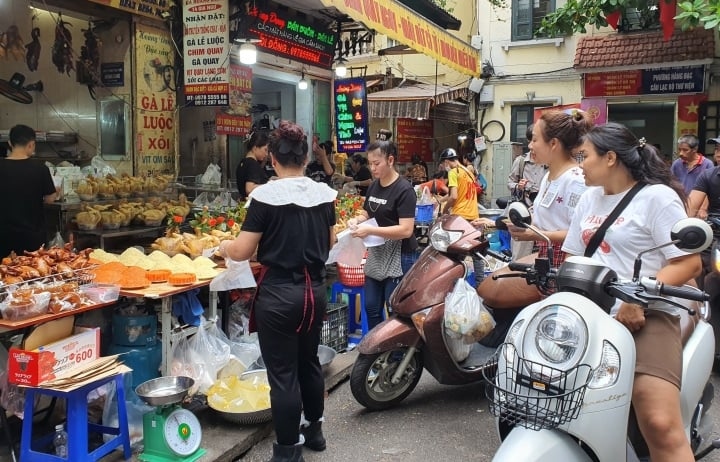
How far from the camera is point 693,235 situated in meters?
2.24

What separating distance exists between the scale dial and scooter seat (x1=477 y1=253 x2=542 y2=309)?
6.84 feet

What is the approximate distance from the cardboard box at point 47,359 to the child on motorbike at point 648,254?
110 inches

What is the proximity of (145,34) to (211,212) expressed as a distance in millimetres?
3004

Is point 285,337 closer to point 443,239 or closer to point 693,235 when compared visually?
point 443,239

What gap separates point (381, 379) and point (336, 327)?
1263 millimetres

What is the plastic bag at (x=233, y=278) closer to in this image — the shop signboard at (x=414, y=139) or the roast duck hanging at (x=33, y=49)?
the roast duck hanging at (x=33, y=49)

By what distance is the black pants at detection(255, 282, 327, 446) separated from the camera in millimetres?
3312

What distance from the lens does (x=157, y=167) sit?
817 centimetres

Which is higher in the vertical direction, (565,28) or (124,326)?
(565,28)

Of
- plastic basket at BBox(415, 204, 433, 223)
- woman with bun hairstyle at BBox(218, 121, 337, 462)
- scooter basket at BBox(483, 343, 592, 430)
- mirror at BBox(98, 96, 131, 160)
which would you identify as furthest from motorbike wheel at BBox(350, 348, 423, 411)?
mirror at BBox(98, 96, 131, 160)

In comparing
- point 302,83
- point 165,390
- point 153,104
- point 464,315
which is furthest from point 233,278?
point 302,83

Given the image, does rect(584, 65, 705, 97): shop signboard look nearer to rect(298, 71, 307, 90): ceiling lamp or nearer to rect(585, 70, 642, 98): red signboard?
rect(585, 70, 642, 98): red signboard

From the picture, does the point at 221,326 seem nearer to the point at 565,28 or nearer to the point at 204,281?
the point at 204,281

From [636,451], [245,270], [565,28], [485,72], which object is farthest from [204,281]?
[485,72]
